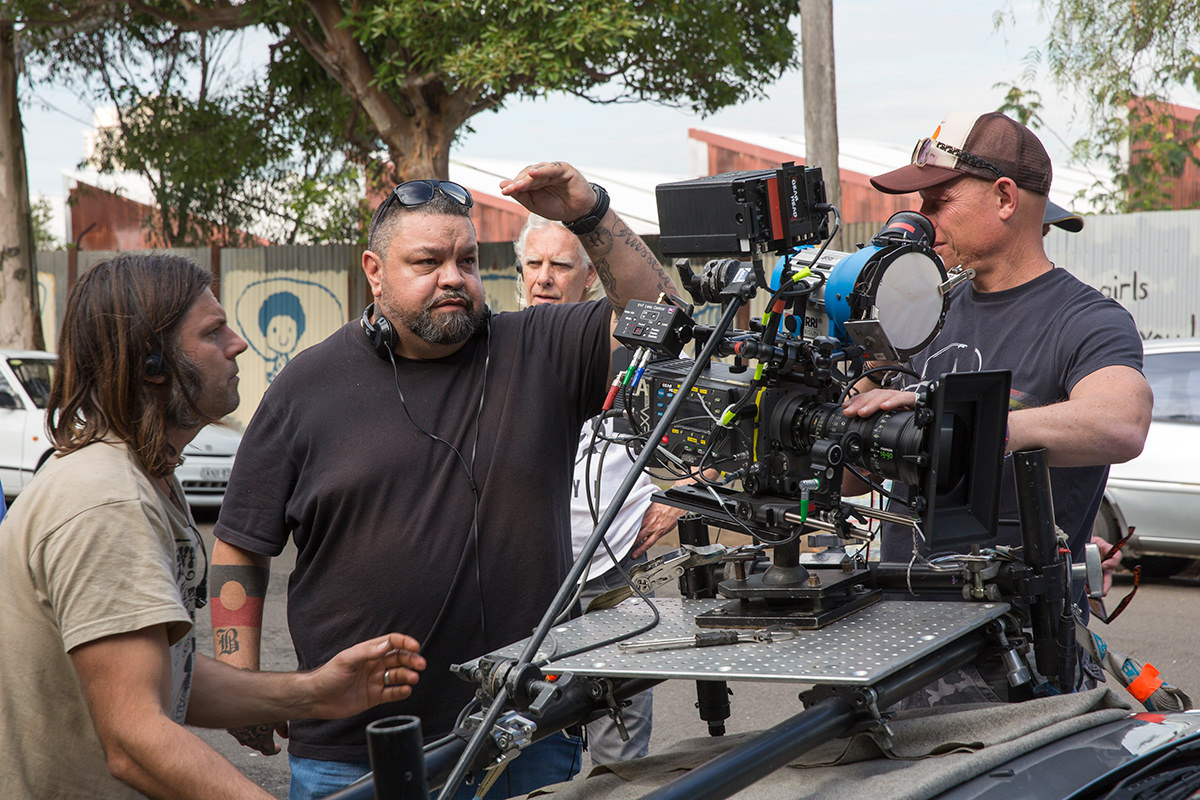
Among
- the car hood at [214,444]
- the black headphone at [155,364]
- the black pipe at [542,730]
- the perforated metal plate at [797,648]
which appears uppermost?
the black headphone at [155,364]

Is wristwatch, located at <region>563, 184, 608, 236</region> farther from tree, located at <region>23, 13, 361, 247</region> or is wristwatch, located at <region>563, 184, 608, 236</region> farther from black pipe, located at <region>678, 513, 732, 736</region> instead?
tree, located at <region>23, 13, 361, 247</region>

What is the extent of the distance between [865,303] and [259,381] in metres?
14.3

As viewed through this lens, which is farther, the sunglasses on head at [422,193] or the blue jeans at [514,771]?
the sunglasses on head at [422,193]

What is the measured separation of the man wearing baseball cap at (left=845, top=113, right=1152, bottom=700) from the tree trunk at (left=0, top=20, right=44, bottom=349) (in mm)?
13706

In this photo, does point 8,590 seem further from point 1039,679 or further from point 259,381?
point 259,381

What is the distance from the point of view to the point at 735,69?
483 inches

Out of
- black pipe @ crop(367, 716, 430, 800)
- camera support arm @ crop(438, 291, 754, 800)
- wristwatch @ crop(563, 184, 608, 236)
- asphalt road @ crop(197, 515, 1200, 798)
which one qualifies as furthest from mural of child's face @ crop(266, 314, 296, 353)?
black pipe @ crop(367, 716, 430, 800)

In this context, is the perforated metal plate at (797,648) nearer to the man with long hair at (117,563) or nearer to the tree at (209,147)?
the man with long hair at (117,563)

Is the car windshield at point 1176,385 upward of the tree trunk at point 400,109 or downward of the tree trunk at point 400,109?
downward

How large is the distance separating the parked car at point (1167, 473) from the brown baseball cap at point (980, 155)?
5633mm

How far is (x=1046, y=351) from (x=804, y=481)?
3.25 ft

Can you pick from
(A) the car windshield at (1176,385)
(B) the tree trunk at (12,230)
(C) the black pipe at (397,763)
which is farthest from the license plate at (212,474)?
(C) the black pipe at (397,763)

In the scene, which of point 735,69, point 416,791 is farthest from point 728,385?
point 735,69

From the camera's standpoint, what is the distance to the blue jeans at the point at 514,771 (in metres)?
2.75
